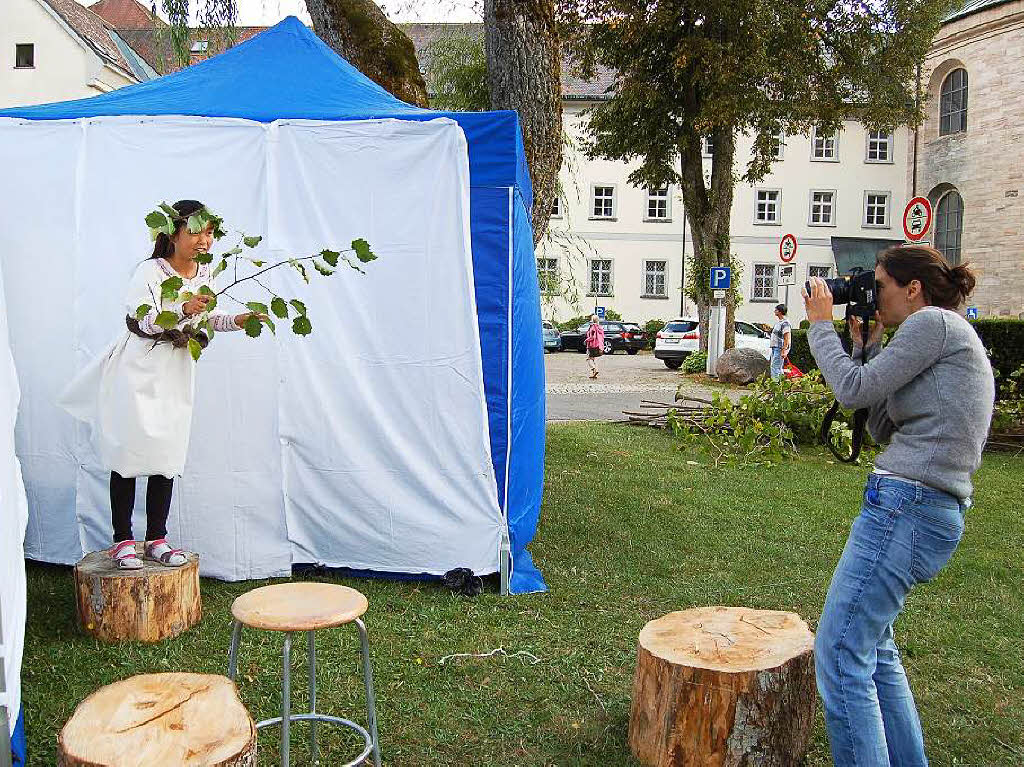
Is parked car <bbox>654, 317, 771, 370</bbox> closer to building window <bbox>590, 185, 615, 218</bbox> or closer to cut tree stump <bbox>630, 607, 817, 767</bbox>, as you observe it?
building window <bbox>590, 185, 615, 218</bbox>

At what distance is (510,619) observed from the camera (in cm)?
457

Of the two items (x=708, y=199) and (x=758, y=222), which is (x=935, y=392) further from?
(x=758, y=222)

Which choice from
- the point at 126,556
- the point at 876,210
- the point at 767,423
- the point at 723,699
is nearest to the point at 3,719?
the point at 126,556

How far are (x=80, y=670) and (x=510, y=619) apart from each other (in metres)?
1.91

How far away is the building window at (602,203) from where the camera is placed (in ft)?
121

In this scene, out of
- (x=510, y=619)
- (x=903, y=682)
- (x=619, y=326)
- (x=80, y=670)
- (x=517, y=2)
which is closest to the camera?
(x=903, y=682)

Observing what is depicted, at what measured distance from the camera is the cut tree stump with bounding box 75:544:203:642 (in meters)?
4.09

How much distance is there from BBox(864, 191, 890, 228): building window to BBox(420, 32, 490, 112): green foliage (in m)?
24.5

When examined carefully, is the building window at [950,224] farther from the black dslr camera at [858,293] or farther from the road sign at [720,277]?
the black dslr camera at [858,293]

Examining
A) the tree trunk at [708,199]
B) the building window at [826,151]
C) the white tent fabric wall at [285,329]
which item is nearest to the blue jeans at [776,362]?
the tree trunk at [708,199]

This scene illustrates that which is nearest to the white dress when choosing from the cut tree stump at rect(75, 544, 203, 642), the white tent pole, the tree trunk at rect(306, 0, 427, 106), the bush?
the cut tree stump at rect(75, 544, 203, 642)

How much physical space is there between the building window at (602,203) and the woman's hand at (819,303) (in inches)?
1373

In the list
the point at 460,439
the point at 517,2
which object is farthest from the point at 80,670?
the point at 517,2

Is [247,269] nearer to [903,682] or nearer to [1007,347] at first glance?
[903,682]
